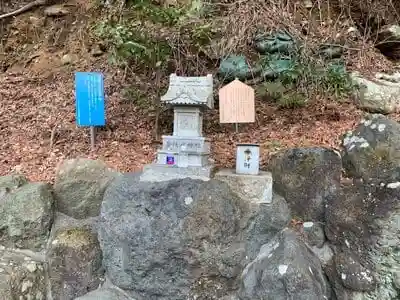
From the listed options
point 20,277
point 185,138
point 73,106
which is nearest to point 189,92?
point 185,138

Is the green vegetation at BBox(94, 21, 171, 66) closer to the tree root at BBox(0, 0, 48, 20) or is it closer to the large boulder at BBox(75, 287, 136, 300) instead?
the large boulder at BBox(75, 287, 136, 300)

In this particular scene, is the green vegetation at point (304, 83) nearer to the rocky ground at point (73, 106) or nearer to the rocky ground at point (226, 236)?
the rocky ground at point (73, 106)

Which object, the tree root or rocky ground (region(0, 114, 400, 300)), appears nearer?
rocky ground (region(0, 114, 400, 300))

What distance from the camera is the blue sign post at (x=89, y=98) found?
3.73m

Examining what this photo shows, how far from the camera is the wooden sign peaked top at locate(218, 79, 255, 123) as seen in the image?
10.4 ft

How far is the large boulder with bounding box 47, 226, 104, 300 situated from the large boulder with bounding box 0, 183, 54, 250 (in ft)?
0.56

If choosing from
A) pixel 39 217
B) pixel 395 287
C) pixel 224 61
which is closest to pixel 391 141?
pixel 395 287

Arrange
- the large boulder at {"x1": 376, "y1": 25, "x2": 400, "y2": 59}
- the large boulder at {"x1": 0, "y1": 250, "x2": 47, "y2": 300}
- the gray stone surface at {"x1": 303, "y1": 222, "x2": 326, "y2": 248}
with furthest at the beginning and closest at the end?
the large boulder at {"x1": 376, "y1": 25, "x2": 400, "y2": 59}
the gray stone surface at {"x1": 303, "y1": 222, "x2": 326, "y2": 248}
the large boulder at {"x1": 0, "y1": 250, "x2": 47, "y2": 300}

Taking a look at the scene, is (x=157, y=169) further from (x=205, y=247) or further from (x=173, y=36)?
(x=173, y=36)

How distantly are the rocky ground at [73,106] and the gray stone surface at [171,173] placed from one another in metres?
0.41

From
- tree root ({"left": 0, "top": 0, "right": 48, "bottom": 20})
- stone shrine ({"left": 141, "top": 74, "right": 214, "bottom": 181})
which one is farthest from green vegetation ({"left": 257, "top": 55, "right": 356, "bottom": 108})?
tree root ({"left": 0, "top": 0, "right": 48, "bottom": 20})

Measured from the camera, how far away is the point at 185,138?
10.3ft

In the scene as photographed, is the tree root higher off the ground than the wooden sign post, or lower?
higher

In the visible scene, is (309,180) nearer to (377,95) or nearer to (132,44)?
(377,95)
